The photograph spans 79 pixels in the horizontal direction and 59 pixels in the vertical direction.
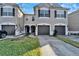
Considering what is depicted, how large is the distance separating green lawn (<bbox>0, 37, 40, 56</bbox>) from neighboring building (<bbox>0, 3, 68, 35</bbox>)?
182 millimetres

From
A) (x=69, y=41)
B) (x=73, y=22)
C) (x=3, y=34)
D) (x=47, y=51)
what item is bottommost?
(x=47, y=51)

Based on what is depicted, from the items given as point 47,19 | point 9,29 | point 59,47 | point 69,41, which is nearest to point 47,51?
point 59,47

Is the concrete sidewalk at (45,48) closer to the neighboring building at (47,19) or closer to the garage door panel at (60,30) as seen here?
the neighboring building at (47,19)

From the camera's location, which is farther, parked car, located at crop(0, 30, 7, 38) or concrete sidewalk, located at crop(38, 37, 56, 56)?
parked car, located at crop(0, 30, 7, 38)

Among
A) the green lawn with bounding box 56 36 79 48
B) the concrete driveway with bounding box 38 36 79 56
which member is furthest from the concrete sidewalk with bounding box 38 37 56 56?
the green lawn with bounding box 56 36 79 48

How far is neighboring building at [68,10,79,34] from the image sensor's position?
6840 millimetres

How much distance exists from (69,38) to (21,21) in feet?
3.64

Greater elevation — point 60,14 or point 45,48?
point 60,14

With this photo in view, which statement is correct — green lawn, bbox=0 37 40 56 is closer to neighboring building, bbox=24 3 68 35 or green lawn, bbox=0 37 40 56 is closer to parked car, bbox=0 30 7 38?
parked car, bbox=0 30 7 38

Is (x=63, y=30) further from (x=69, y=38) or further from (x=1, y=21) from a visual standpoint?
(x=1, y=21)

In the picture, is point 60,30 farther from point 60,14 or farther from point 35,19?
point 35,19

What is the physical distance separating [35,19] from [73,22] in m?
0.83

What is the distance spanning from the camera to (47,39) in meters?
6.91

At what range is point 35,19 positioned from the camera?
273 inches
